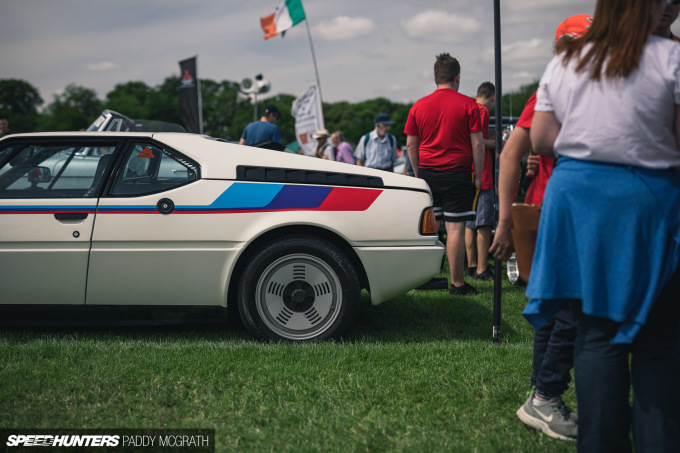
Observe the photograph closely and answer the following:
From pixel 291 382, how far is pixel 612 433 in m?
1.76

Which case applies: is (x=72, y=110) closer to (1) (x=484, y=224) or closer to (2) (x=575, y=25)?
(1) (x=484, y=224)

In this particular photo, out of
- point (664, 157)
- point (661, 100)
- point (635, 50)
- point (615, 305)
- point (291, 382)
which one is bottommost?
point (291, 382)

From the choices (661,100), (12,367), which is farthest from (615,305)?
(12,367)

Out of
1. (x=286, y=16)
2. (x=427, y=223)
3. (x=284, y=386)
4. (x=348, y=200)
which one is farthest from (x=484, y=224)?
(x=286, y=16)

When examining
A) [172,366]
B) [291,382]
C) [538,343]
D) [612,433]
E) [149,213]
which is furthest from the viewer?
[149,213]

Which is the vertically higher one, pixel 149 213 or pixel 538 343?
pixel 149 213

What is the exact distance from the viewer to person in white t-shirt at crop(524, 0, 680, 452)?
6.40 feet

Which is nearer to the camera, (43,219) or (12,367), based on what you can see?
(12,367)

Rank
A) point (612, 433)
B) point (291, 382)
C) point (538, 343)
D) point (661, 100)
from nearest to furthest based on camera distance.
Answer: point (661, 100) → point (612, 433) → point (538, 343) → point (291, 382)

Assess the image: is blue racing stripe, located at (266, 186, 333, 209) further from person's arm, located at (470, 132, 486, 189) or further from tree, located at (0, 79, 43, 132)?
tree, located at (0, 79, 43, 132)

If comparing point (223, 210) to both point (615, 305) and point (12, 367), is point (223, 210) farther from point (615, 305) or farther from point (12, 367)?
point (615, 305)

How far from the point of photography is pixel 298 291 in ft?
13.4

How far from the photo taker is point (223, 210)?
4000 millimetres

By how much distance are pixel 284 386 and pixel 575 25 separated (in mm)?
2202
